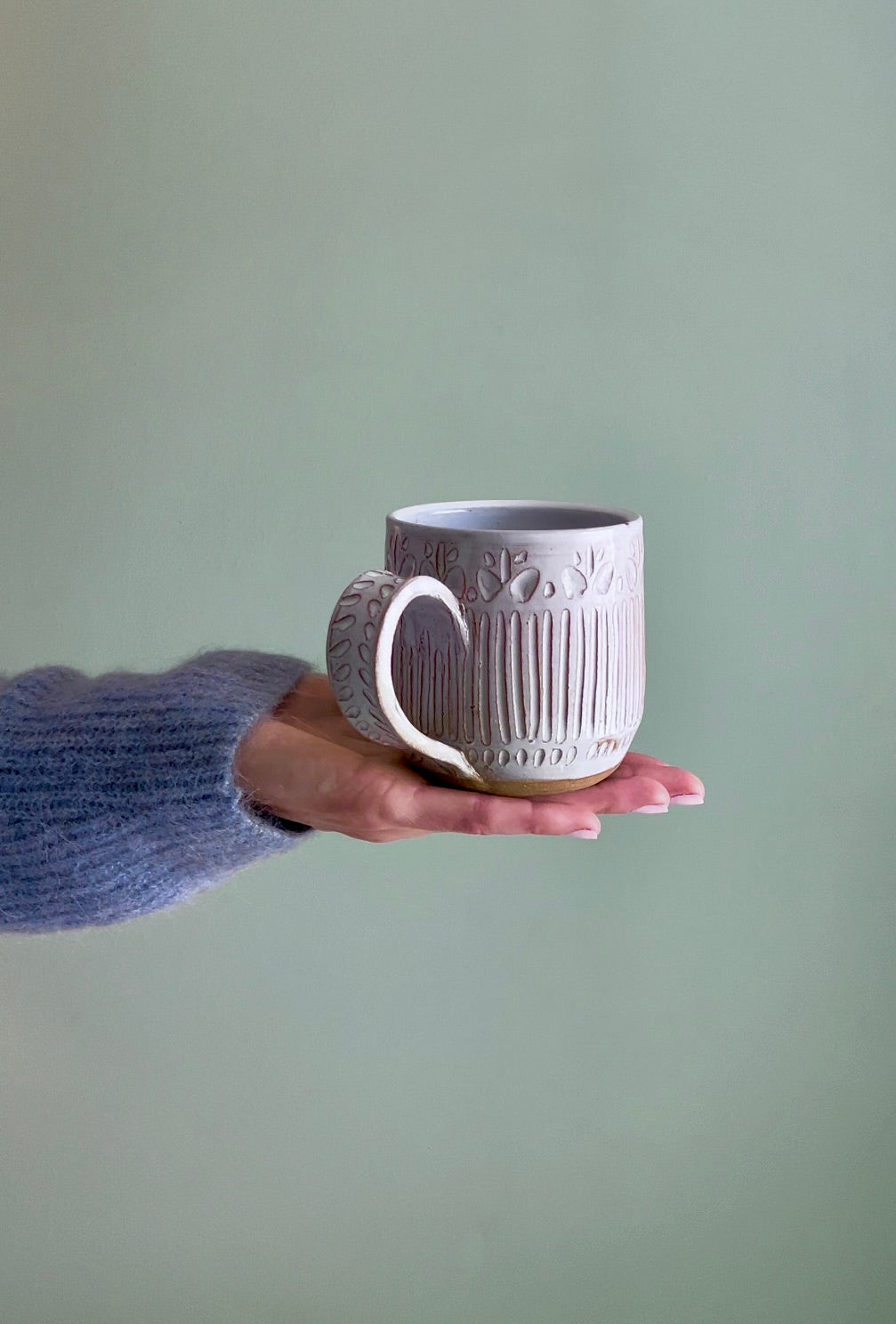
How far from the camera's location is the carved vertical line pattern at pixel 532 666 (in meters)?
0.61

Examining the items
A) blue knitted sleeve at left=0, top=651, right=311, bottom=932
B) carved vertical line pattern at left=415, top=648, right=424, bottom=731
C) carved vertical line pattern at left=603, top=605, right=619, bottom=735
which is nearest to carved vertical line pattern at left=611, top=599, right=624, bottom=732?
carved vertical line pattern at left=603, top=605, right=619, bottom=735

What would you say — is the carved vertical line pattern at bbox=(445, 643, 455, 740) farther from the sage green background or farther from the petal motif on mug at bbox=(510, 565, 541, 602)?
the sage green background

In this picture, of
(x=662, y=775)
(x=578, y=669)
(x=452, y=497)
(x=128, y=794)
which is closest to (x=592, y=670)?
(x=578, y=669)

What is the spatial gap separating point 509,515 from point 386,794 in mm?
198

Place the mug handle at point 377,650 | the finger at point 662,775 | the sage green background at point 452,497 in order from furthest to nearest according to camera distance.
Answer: the sage green background at point 452,497 < the finger at point 662,775 < the mug handle at point 377,650

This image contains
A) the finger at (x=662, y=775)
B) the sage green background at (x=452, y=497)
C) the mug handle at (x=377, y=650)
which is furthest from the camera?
the sage green background at (x=452, y=497)

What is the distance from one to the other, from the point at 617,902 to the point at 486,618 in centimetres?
69

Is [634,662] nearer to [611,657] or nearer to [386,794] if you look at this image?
[611,657]

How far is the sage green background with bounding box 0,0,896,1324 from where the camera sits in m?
1.07

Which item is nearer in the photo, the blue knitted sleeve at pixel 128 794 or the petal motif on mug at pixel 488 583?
the petal motif on mug at pixel 488 583

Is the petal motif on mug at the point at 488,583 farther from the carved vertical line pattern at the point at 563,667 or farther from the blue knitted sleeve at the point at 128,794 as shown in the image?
the blue knitted sleeve at the point at 128,794

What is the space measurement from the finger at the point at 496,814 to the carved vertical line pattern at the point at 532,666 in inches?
1.8

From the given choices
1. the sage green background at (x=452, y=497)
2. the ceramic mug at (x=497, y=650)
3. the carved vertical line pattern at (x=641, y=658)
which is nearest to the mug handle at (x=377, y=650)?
the ceramic mug at (x=497, y=650)

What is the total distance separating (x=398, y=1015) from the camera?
125 centimetres
